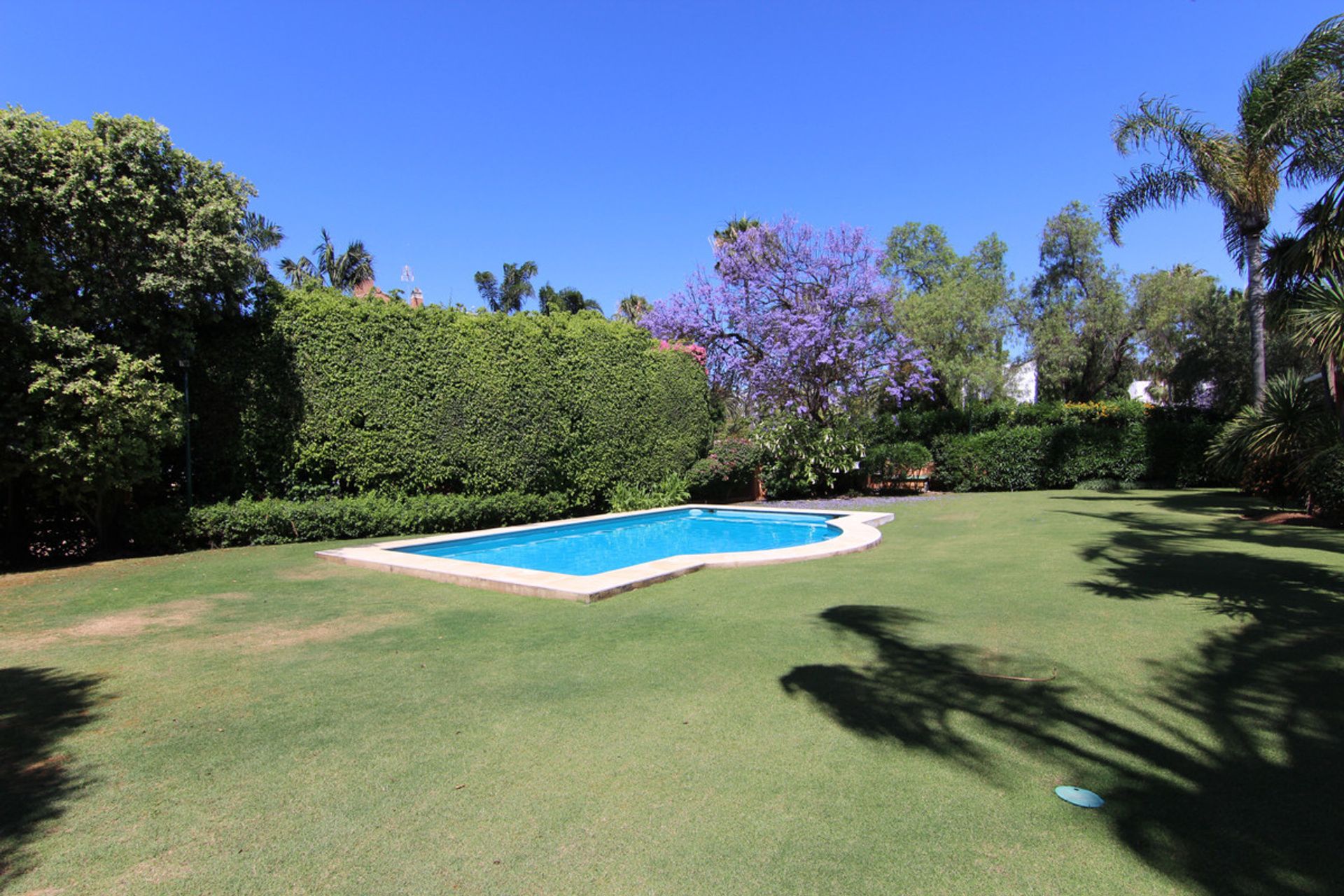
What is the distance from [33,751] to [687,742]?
3.50 m

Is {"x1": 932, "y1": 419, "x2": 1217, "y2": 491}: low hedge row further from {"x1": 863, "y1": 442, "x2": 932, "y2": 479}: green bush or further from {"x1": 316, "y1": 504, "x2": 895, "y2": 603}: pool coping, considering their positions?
{"x1": 316, "y1": 504, "x2": 895, "y2": 603}: pool coping

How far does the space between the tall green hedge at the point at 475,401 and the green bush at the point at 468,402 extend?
0.08 ft

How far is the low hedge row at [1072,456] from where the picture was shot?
19.9m

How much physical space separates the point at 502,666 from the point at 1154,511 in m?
14.0

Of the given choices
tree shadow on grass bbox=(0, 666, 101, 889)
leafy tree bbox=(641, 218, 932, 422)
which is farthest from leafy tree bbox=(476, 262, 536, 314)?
tree shadow on grass bbox=(0, 666, 101, 889)

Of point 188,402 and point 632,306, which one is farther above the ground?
point 632,306

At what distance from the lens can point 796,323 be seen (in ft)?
62.5

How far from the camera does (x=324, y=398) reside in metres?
12.4

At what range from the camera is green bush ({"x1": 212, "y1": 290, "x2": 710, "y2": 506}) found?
40.7 ft

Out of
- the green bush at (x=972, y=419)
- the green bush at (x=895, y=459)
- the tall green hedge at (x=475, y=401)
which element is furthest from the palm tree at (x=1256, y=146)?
the tall green hedge at (x=475, y=401)

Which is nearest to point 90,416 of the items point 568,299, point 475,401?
point 475,401

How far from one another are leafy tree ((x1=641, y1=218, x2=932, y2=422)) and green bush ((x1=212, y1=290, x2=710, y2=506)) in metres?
3.50

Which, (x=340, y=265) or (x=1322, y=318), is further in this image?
(x=340, y=265)

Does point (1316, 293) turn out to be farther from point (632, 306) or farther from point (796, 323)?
point (632, 306)
